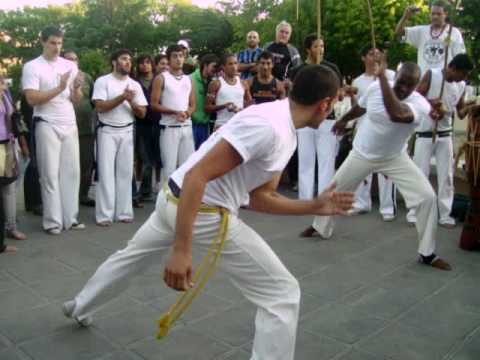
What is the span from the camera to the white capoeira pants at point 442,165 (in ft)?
22.2

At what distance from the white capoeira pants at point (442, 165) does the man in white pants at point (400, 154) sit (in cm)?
155

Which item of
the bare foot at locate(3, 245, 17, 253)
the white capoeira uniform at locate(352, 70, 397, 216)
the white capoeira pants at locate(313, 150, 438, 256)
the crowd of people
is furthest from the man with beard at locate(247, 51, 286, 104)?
the bare foot at locate(3, 245, 17, 253)

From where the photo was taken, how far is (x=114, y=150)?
21.7 ft

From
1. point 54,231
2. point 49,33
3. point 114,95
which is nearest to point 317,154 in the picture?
point 114,95

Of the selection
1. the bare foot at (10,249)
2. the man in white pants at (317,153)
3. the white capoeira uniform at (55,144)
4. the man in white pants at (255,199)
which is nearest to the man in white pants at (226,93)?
the man in white pants at (317,153)

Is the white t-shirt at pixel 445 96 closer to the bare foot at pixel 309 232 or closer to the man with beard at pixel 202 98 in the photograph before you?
the bare foot at pixel 309 232

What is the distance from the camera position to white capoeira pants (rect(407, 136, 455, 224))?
6770 mm

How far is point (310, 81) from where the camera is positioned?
2.63 metres

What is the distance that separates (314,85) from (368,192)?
513 centimetres

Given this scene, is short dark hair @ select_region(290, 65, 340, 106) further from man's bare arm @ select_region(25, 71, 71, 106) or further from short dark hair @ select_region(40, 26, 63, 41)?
short dark hair @ select_region(40, 26, 63, 41)

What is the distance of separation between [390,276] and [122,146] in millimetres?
3550

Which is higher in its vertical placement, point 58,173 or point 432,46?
point 432,46

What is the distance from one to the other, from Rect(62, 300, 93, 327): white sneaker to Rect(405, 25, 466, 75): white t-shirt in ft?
18.7

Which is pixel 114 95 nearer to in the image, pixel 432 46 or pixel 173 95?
pixel 173 95
